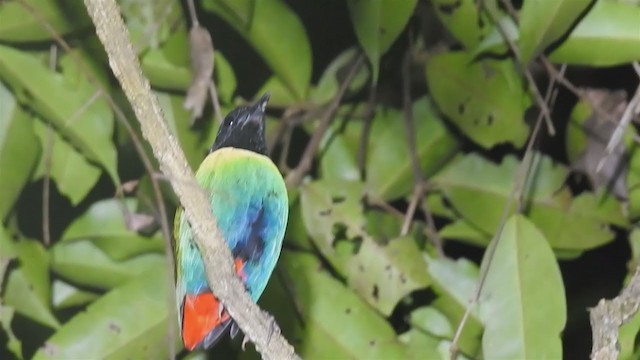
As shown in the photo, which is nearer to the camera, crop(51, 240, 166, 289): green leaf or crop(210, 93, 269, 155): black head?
crop(210, 93, 269, 155): black head

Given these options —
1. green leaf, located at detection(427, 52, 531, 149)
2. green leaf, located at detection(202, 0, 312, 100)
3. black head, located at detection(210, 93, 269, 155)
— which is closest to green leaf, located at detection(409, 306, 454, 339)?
green leaf, located at detection(427, 52, 531, 149)

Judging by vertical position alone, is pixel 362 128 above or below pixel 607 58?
below

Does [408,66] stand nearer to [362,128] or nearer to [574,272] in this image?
[362,128]

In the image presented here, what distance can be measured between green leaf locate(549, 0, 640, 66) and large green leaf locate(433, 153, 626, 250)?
0.62 ft

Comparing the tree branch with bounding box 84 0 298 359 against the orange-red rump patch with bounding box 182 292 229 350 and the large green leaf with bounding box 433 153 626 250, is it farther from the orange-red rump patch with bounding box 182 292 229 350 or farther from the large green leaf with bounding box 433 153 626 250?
the large green leaf with bounding box 433 153 626 250

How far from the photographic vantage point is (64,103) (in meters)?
1.42

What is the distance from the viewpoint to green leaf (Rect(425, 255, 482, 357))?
148cm

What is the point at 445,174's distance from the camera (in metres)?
1.57

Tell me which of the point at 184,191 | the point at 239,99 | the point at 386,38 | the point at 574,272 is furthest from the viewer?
the point at 574,272

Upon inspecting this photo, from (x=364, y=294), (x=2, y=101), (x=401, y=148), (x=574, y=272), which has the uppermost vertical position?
(x=2, y=101)

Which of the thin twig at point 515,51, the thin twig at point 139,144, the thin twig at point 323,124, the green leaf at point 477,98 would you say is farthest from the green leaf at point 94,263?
the thin twig at point 515,51

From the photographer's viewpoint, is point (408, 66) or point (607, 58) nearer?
point (607, 58)

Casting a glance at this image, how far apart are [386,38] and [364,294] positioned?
339 millimetres

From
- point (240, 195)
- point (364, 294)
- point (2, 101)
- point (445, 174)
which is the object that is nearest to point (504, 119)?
point (445, 174)
